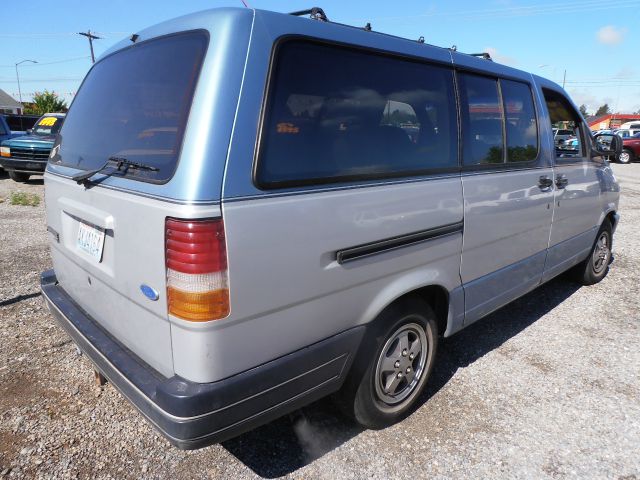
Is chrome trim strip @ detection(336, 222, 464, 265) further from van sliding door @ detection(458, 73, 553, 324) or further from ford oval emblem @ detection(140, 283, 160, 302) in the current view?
ford oval emblem @ detection(140, 283, 160, 302)

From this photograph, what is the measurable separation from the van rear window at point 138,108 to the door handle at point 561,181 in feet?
9.55

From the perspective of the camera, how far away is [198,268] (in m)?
1.63

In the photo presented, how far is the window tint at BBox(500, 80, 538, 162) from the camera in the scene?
310 centimetres

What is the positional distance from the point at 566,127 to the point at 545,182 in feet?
4.50

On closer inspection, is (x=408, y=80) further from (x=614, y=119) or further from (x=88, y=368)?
(x=614, y=119)

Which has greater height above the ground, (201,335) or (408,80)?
(408,80)

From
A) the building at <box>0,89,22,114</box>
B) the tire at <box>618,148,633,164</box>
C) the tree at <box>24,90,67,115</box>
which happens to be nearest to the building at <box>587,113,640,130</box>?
the tire at <box>618,148,633,164</box>

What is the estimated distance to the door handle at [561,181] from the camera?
3.56m

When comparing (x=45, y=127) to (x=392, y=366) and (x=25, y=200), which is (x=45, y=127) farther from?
(x=392, y=366)

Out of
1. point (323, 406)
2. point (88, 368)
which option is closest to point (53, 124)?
point (88, 368)

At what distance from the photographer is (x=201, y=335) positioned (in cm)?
166

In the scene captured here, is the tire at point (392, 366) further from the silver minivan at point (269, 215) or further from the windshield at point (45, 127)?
the windshield at point (45, 127)

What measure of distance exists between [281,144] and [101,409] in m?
1.92

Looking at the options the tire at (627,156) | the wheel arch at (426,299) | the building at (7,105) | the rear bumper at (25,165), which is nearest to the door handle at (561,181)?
the wheel arch at (426,299)
